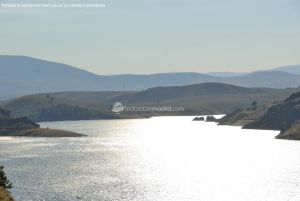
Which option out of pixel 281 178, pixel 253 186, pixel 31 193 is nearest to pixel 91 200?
pixel 31 193

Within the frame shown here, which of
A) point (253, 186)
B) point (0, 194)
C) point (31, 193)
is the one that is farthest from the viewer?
point (253, 186)

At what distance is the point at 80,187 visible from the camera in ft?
613

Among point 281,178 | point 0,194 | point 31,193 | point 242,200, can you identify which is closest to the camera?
point 0,194

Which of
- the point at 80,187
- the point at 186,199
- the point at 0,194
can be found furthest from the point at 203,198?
the point at 0,194

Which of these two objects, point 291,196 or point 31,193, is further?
point 31,193

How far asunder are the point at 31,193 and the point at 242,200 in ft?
205

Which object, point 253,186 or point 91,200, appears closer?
point 91,200

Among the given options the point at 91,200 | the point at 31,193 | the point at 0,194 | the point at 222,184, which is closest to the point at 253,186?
the point at 222,184

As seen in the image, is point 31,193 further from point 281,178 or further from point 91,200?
point 281,178

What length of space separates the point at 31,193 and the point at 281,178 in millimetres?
84740

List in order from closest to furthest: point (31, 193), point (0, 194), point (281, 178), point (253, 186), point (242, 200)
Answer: point (0, 194) → point (242, 200) → point (31, 193) → point (253, 186) → point (281, 178)

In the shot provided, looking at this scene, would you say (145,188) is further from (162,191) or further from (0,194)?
(0,194)

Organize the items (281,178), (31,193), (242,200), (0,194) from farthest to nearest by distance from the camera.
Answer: (281,178) → (31,193) → (242,200) → (0,194)

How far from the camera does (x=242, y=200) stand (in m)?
160
